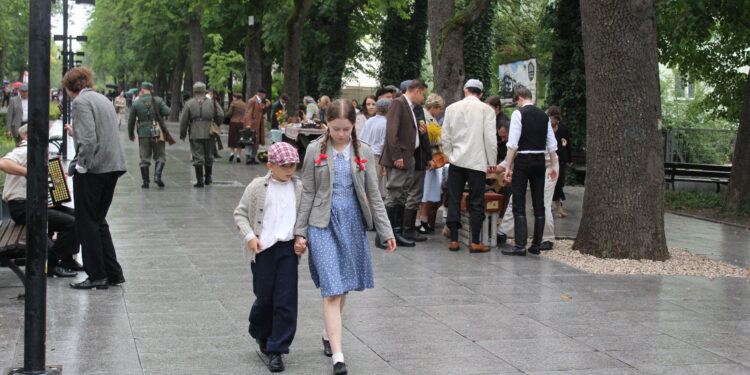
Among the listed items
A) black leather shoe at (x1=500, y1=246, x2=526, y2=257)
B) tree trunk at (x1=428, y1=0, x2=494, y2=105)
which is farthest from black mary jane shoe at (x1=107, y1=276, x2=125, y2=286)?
tree trunk at (x1=428, y1=0, x2=494, y2=105)

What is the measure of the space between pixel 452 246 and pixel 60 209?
4380 mm

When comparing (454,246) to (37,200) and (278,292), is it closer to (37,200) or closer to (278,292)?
(278,292)

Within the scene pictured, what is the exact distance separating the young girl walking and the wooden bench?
9.00ft

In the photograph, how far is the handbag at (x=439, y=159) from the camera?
1132 cm

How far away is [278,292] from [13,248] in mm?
2865

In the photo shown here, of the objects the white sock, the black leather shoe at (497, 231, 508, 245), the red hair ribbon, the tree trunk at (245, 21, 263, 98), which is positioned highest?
the tree trunk at (245, 21, 263, 98)

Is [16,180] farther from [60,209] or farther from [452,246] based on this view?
[452,246]

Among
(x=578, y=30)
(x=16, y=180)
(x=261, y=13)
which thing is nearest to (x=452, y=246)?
(x=16, y=180)

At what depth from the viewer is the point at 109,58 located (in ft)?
182

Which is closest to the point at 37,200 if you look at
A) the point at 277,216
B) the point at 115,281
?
the point at 277,216

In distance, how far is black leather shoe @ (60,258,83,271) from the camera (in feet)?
27.7

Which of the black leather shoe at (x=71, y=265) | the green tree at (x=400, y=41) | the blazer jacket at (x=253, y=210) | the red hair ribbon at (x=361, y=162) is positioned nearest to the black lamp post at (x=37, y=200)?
the blazer jacket at (x=253, y=210)

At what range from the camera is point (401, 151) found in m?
10.7

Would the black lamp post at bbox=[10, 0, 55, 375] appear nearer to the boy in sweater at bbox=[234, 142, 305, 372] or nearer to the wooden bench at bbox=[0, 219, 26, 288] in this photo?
the boy in sweater at bbox=[234, 142, 305, 372]
